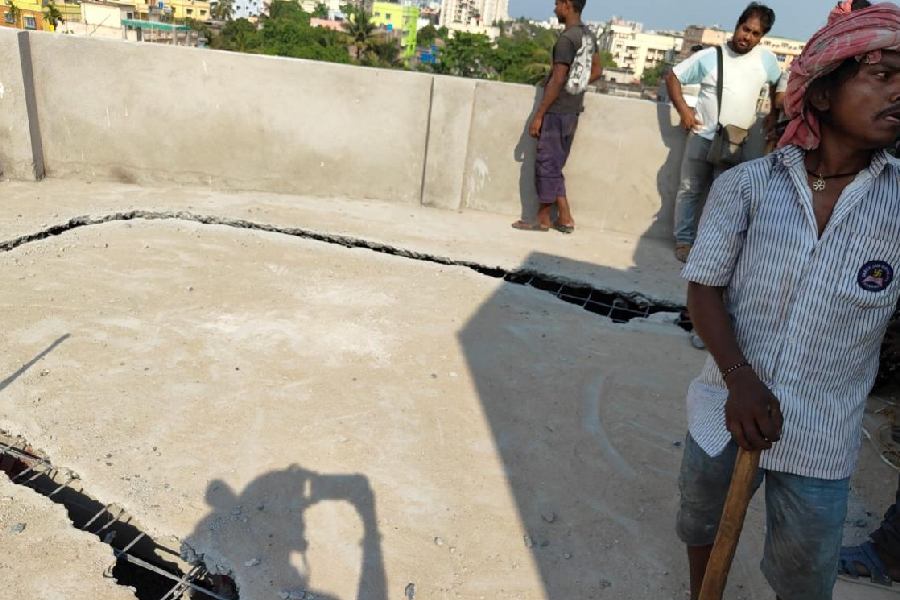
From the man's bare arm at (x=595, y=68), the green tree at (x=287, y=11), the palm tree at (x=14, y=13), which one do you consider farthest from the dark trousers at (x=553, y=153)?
the green tree at (x=287, y=11)

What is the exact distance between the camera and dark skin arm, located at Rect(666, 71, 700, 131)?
5.43m

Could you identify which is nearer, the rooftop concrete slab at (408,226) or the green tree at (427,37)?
the rooftop concrete slab at (408,226)

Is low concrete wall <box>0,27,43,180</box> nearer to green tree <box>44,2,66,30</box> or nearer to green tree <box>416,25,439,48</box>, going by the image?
green tree <box>44,2,66,30</box>

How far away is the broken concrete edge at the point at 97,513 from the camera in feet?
7.63

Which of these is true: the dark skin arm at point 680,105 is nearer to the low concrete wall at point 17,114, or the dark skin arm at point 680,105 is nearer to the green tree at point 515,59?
the low concrete wall at point 17,114

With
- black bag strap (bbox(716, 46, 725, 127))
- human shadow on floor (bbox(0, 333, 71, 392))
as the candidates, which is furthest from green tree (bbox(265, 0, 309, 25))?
human shadow on floor (bbox(0, 333, 71, 392))

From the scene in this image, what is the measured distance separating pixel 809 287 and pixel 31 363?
10.6 feet

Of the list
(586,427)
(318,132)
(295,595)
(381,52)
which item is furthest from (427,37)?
(295,595)

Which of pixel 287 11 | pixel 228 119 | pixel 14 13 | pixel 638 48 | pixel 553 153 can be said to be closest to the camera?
pixel 553 153

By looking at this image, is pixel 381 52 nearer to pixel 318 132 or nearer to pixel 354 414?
pixel 318 132

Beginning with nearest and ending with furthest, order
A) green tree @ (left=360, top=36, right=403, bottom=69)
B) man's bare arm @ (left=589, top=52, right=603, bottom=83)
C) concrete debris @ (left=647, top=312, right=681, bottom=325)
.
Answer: concrete debris @ (left=647, top=312, right=681, bottom=325) → man's bare arm @ (left=589, top=52, right=603, bottom=83) → green tree @ (left=360, top=36, right=403, bottom=69)

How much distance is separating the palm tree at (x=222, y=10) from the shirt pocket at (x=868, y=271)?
96.9 m

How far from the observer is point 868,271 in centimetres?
161

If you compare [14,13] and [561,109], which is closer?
[561,109]
